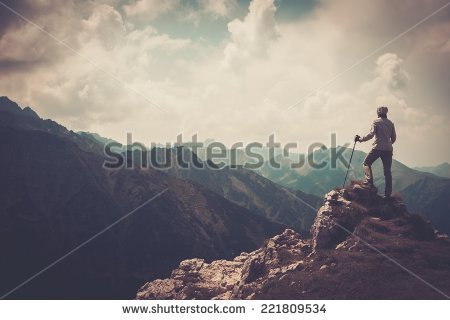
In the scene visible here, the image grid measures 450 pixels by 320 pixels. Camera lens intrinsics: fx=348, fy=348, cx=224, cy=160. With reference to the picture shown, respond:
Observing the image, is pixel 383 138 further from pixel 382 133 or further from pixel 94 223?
pixel 94 223

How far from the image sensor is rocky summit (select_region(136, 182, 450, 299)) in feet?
52.1

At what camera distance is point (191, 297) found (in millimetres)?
23672

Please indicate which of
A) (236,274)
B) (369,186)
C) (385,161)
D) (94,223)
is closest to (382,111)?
(385,161)

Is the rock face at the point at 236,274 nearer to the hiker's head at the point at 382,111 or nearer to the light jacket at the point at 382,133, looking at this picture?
the light jacket at the point at 382,133

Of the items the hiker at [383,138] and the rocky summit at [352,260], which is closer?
the rocky summit at [352,260]

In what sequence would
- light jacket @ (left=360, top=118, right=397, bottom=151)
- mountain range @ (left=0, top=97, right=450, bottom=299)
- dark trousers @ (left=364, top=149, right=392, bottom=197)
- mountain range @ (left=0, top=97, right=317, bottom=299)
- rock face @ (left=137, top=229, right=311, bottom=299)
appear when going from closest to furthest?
light jacket @ (left=360, top=118, right=397, bottom=151) < dark trousers @ (left=364, top=149, right=392, bottom=197) < rock face @ (left=137, top=229, right=311, bottom=299) < mountain range @ (left=0, top=97, right=450, bottom=299) < mountain range @ (left=0, top=97, right=317, bottom=299)

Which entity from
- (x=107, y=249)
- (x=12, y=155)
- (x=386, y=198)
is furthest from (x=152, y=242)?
(x=386, y=198)

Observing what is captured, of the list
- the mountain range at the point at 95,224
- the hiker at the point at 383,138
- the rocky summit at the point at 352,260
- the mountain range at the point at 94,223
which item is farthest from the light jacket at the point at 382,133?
the mountain range at the point at 94,223

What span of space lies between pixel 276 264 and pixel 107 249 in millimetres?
100894

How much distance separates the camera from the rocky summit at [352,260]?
15883 millimetres

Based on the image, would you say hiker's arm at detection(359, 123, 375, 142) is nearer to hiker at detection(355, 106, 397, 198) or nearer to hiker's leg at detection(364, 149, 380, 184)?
hiker at detection(355, 106, 397, 198)

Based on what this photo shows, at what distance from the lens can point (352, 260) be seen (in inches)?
706

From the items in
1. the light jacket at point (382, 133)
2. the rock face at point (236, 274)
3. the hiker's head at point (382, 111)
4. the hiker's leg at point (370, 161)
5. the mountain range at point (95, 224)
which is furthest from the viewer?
the mountain range at point (95, 224)

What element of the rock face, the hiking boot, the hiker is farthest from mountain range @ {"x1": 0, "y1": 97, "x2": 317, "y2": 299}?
the hiker
